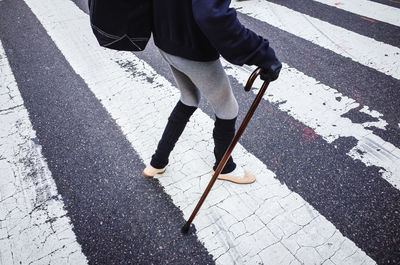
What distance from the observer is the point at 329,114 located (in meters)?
2.81

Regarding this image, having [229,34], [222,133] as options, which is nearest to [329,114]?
[222,133]

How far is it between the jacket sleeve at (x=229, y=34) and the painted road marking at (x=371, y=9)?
3.99 m

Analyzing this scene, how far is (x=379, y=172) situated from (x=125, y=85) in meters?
2.82

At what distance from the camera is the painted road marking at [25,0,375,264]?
72.9 inches

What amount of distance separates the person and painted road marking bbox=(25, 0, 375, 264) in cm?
51

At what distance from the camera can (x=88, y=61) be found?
3848 mm

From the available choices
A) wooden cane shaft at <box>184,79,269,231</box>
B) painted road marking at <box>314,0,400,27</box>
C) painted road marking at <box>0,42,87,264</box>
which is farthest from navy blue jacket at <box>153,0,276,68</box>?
painted road marking at <box>314,0,400,27</box>

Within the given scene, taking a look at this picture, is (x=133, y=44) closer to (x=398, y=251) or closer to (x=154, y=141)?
(x=154, y=141)

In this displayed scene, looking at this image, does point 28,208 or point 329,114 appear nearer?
point 28,208

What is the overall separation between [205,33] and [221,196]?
1.35 metres

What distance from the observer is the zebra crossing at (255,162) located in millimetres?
1865

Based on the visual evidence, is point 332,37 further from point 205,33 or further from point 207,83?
point 205,33

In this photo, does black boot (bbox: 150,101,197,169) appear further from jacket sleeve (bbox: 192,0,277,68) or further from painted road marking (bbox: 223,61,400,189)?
painted road marking (bbox: 223,61,400,189)

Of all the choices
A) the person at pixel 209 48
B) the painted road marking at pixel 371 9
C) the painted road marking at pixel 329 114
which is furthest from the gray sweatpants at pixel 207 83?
the painted road marking at pixel 371 9
